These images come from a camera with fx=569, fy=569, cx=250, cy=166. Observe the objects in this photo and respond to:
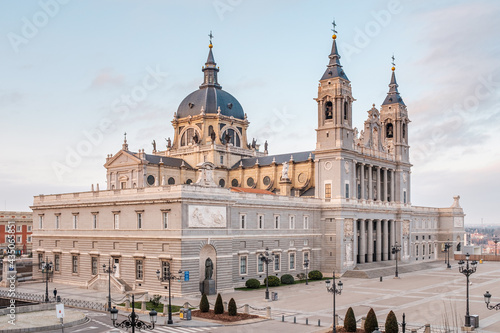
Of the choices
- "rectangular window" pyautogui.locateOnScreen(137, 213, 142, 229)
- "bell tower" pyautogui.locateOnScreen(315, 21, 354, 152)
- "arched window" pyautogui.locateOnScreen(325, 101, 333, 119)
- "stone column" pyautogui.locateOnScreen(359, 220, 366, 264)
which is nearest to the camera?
"rectangular window" pyautogui.locateOnScreen(137, 213, 142, 229)

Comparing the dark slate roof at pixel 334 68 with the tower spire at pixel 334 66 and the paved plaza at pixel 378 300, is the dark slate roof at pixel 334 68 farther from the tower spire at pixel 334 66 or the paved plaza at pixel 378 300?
the paved plaza at pixel 378 300

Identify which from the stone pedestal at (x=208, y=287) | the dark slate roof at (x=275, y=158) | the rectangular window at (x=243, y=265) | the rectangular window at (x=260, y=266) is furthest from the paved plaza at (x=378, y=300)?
the dark slate roof at (x=275, y=158)

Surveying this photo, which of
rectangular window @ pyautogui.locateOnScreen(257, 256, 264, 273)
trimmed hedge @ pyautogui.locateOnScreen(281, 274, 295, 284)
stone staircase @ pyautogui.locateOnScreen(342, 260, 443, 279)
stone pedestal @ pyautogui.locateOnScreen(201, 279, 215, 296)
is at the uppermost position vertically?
rectangular window @ pyautogui.locateOnScreen(257, 256, 264, 273)

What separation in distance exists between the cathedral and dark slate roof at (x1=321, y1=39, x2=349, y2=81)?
0.16 m

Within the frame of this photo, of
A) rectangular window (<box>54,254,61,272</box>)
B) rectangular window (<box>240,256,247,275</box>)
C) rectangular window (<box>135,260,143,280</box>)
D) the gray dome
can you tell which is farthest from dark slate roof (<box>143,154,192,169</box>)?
rectangular window (<box>135,260,143,280</box>)

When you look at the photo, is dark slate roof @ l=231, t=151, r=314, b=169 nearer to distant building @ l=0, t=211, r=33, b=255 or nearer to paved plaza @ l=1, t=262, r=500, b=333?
paved plaza @ l=1, t=262, r=500, b=333

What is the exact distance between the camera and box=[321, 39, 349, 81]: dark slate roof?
79019 mm

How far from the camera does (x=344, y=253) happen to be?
7588cm

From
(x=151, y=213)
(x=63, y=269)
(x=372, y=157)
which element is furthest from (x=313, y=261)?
(x=63, y=269)

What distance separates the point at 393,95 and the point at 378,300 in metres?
49.4

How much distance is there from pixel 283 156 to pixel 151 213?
35.0 meters

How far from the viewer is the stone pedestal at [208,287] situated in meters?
55.8

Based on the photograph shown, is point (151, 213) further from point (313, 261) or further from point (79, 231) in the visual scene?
point (313, 261)

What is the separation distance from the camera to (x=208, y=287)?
2196 inches
